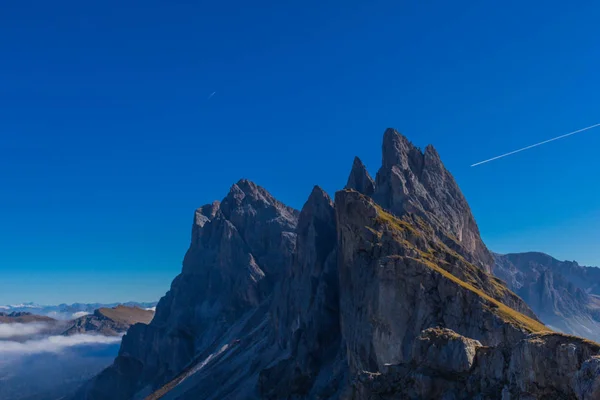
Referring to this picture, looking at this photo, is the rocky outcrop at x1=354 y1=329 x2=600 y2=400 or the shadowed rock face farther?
the shadowed rock face

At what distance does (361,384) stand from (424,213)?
5856 inches

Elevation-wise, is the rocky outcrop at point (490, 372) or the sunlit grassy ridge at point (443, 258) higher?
the sunlit grassy ridge at point (443, 258)

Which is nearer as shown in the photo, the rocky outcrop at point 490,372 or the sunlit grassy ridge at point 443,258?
the rocky outcrop at point 490,372

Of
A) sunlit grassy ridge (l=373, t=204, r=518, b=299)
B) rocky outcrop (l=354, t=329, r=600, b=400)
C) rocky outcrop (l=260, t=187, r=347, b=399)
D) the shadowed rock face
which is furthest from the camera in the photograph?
rocky outcrop (l=260, t=187, r=347, b=399)

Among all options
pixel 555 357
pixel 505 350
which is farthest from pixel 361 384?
pixel 555 357

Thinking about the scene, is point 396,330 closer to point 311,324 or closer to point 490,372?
point 490,372

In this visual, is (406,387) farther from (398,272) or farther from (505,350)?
(398,272)

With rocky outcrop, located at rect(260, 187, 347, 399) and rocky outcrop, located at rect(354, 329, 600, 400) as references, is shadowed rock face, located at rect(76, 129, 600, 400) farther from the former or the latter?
rocky outcrop, located at rect(260, 187, 347, 399)

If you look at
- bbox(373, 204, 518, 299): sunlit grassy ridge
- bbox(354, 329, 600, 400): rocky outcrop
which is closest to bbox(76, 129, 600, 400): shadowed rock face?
bbox(354, 329, 600, 400): rocky outcrop

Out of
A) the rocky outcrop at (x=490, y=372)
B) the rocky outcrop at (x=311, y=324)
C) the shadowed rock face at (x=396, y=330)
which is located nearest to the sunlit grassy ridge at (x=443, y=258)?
the shadowed rock face at (x=396, y=330)

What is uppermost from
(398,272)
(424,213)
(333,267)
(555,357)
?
(424,213)

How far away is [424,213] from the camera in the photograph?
189m

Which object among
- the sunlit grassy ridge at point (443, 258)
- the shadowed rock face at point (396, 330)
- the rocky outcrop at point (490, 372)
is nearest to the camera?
the rocky outcrop at point (490, 372)

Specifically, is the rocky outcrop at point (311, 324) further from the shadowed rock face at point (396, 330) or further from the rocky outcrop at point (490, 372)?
the rocky outcrop at point (490, 372)
